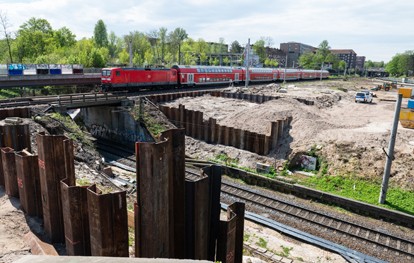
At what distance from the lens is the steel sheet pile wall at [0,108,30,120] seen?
16.4m

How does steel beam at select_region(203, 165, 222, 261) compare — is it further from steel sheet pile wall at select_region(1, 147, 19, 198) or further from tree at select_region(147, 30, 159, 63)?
tree at select_region(147, 30, 159, 63)

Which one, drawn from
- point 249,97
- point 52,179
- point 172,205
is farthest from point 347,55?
point 52,179

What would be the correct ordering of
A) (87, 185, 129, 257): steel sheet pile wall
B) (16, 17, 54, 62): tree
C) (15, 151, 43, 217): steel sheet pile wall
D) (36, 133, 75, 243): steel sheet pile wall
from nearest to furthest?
(87, 185, 129, 257): steel sheet pile wall, (36, 133, 75, 243): steel sheet pile wall, (15, 151, 43, 217): steel sheet pile wall, (16, 17, 54, 62): tree

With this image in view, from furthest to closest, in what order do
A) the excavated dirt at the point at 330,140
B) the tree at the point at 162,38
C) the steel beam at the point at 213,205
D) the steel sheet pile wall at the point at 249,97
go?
the tree at the point at 162,38 < the steel sheet pile wall at the point at 249,97 < the excavated dirt at the point at 330,140 < the steel beam at the point at 213,205

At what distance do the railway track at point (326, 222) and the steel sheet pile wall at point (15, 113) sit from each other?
12174 millimetres

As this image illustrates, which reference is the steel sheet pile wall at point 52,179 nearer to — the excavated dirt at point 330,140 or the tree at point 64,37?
the excavated dirt at point 330,140

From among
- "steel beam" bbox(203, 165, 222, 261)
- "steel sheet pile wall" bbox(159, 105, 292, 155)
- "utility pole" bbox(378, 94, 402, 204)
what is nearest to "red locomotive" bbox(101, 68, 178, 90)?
"steel sheet pile wall" bbox(159, 105, 292, 155)

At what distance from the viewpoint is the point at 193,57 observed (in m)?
91.1

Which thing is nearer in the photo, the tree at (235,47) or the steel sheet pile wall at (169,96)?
the steel sheet pile wall at (169,96)

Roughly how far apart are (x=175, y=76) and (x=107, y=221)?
111ft

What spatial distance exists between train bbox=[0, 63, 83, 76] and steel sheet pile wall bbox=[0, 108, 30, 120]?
17803 mm

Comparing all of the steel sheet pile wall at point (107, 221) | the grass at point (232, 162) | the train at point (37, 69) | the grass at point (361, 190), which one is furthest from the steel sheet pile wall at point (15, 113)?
the train at point (37, 69)

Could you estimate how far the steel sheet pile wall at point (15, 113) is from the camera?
646 inches

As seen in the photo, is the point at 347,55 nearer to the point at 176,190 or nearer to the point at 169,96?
the point at 169,96
